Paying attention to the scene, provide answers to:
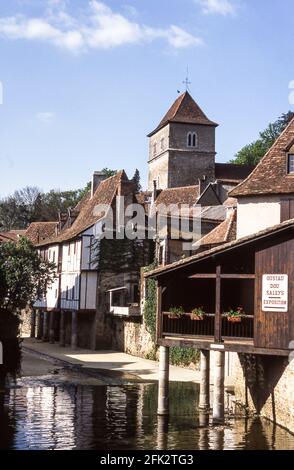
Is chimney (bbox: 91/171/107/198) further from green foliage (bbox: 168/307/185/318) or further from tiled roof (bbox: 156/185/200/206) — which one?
green foliage (bbox: 168/307/185/318)

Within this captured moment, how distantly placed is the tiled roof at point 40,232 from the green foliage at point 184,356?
26.5 m

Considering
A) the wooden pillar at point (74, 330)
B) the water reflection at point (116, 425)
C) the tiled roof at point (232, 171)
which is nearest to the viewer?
the water reflection at point (116, 425)

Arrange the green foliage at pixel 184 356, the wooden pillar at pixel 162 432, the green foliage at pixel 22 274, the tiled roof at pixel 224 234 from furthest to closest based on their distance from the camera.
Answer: the green foliage at pixel 22 274
the tiled roof at pixel 224 234
the green foliage at pixel 184 356
the wooden pillar at pixel 162 432

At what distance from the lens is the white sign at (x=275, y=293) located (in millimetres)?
19875

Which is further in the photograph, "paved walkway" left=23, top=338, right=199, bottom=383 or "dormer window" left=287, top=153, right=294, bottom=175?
"paved walkway" left=23, top=338, right=199, bottom=383

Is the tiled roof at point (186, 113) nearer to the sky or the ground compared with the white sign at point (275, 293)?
nearer to the sky

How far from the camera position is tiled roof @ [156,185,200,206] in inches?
2432

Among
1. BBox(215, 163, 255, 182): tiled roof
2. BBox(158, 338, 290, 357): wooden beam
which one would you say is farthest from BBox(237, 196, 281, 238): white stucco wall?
BBox(215, 163, 255, 182): tiled roof

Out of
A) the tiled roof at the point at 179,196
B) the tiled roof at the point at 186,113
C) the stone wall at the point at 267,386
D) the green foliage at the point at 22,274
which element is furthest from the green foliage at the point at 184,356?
the tiled roof at the point at 186,113

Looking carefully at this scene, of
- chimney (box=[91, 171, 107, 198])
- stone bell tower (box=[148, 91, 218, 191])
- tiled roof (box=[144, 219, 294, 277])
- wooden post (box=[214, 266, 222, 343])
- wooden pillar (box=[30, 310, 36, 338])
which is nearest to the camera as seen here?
tiled roof (box=[144, 219, 294, 277])

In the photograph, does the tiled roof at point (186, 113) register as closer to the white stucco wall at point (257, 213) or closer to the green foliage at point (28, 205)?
the green foliage at point (28, 205)

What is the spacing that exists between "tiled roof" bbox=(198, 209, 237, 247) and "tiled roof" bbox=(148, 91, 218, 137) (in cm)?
3625

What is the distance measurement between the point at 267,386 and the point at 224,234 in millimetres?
13958
